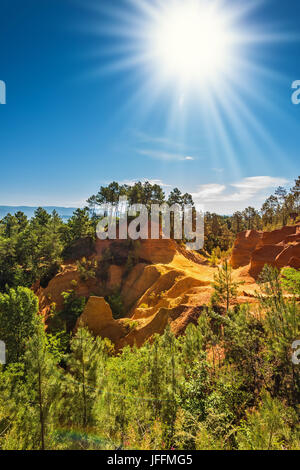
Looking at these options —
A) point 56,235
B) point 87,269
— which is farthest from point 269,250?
point 56,235

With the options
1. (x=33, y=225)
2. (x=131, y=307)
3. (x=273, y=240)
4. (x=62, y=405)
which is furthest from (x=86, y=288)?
(x=33, y=225)

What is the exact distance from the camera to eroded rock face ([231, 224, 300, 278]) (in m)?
25.2

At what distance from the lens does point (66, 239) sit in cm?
4691

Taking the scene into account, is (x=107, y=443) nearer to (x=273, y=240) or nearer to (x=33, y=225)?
(x=273, y=240)

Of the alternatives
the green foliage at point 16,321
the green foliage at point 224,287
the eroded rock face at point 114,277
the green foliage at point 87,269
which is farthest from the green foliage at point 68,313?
the green foliage at point 224,287

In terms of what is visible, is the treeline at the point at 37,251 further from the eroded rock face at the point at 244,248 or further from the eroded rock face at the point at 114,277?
the eroded rock face at the point at 244,248

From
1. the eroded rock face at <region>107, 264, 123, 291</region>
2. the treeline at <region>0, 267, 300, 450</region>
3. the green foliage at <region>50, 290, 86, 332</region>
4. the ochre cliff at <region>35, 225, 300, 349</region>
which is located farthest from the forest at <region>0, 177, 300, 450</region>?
the eroded rock face at <region>107, 264, 123, 291</region>

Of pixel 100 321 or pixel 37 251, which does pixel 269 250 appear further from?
pixel 37 251

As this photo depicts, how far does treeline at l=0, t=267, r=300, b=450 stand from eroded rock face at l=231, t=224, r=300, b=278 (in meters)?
15.9

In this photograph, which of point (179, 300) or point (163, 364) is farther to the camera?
point (179, 300)

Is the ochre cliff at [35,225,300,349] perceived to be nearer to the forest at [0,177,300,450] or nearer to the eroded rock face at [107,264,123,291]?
the eroded rock face at [107,264,123,291]

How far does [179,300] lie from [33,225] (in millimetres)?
54302

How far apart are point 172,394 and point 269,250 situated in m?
26.7

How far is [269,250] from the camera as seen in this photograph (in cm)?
2933
